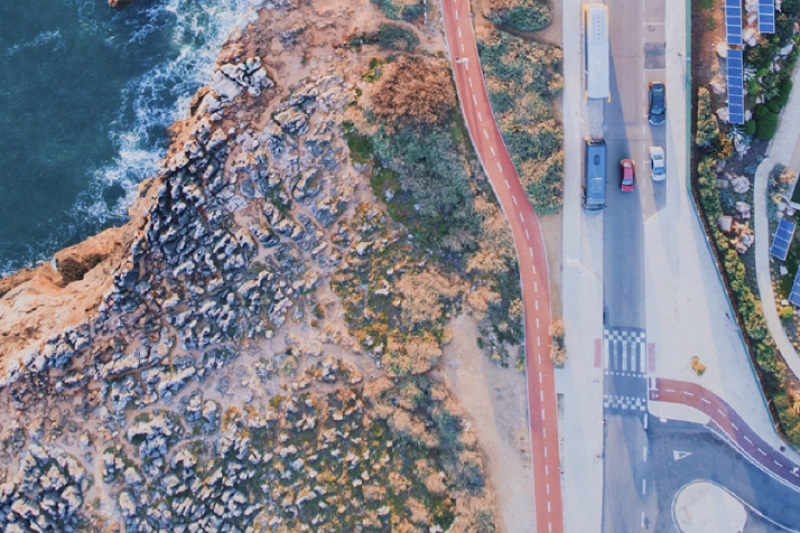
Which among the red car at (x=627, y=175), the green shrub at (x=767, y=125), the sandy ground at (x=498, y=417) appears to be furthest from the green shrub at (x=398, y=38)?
the green shrub at (x=767, y=125)

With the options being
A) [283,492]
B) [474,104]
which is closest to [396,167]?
[474,104]

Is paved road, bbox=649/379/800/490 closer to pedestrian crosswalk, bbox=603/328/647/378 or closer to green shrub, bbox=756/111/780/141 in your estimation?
pedestrian crosswalk, bbox=603/328/647/378

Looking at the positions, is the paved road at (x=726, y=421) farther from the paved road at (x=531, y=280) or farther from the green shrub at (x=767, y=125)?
the green shrub at (x=767, y=125)

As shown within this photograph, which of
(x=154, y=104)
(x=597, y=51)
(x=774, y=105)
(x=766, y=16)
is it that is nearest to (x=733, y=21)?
(x=766, y=16)

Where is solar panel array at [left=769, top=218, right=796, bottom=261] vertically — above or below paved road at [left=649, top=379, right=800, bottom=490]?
above

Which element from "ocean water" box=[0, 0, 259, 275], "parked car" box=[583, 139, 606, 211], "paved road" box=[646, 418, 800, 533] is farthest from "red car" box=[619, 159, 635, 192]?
"ocean water" box=[0, 0, 259, 275]

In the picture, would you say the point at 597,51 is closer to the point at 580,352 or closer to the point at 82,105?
the point at 580,352
